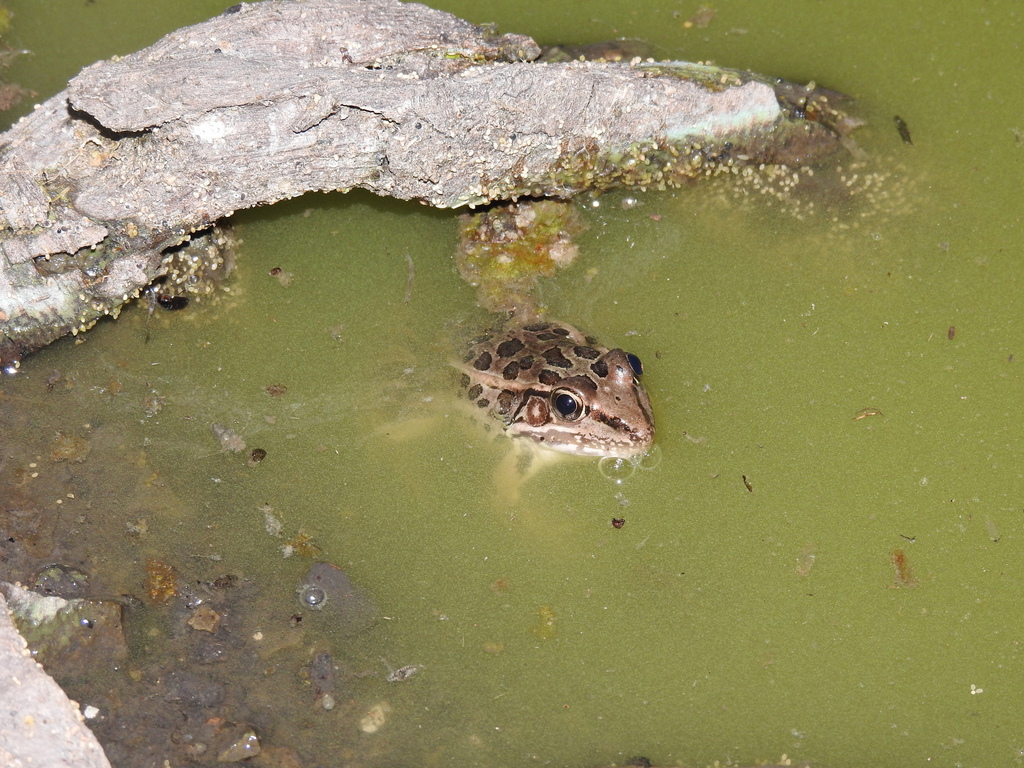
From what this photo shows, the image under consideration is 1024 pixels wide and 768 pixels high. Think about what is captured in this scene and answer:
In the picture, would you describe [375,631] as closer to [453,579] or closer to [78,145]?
[453,579]

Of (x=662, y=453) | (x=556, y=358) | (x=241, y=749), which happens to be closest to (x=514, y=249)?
(x=556, y=358)

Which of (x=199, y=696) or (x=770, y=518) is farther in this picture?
(x=770, y=518)

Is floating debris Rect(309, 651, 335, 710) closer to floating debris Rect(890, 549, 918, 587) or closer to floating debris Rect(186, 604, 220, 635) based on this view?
floating debris Rect(186, 604, 220, 635)

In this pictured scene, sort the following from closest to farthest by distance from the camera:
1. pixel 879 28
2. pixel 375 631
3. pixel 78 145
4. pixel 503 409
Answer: pixel 78 145, pixel 375 631, pixel 503 409, pixel 879 28

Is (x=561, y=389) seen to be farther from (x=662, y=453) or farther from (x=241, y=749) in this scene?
(x=241, y=749)

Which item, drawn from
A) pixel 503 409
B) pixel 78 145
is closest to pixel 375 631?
pixel 503 409

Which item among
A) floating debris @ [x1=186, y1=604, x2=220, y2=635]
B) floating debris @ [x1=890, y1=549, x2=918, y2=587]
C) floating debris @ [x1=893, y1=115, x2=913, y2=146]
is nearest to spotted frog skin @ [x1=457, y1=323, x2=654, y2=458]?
floating debris @ [x1=890, y1=549, x2=918, y2=587]

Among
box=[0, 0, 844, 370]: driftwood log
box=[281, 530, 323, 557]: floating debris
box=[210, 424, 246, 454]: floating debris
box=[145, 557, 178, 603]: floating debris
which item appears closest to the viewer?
box=[0, 0, 844, 370]: driftwood log
